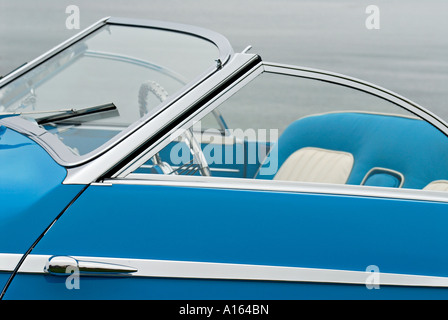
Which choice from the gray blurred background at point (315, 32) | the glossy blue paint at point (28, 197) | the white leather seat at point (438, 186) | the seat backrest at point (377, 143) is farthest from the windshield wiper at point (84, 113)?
the gray blurred background at point (315, 32)

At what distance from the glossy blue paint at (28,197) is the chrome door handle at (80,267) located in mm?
87

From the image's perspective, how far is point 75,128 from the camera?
2.14 meters

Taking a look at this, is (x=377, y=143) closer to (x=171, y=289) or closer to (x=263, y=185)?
(x=263, y=185)

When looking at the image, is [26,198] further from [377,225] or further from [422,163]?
[422,163]

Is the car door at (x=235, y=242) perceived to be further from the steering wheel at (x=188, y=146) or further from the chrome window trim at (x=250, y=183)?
the steering wheel at (x=188, y=146)

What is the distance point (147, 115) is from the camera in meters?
1.81

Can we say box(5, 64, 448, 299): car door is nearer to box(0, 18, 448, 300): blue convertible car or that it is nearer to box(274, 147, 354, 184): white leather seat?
box(0, 18, 448, 300): blue convertible car

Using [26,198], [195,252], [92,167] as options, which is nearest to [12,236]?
[26,198]

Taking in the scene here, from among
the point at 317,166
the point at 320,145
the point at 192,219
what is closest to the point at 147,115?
the point at 192,219

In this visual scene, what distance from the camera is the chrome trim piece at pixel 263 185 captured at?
175cm

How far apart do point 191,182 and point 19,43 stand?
32.7ft

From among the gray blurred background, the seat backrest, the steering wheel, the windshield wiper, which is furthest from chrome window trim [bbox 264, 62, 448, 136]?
the gray blurred background

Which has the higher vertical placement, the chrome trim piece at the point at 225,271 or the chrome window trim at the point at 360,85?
the chrome window trim at the point at 360,85

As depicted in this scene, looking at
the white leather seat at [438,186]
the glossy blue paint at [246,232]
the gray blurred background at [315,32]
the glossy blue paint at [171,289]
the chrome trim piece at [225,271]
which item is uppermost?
A: the gray blurred background at [315,32]
